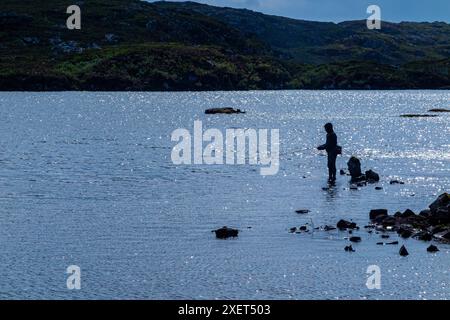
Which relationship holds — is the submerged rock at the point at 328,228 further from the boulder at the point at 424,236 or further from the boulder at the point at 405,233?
the boulder at the point at 424,236

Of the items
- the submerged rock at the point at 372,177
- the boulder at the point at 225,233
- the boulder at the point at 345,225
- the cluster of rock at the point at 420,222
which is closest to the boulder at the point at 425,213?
the cluster of rock at the point at 420,222

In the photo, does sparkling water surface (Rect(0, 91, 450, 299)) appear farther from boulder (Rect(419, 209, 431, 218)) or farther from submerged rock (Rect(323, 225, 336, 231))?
boulder (Rect(419, 209, 431, 218))

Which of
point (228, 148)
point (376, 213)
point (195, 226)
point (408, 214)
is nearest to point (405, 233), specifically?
point (408, 214)

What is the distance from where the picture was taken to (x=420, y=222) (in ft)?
148

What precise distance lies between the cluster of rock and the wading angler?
2763 cm

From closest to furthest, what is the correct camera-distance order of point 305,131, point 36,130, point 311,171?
point 311,171
point 36,130
point 305,131

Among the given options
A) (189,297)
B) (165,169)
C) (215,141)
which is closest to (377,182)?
(165,169)

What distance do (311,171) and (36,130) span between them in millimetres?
72071

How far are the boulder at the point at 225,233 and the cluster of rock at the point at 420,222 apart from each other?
8.40 m

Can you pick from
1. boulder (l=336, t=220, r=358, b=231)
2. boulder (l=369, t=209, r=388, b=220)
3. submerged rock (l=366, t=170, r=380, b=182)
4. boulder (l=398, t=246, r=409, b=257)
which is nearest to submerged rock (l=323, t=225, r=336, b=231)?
boulder (l=336, t=220, r=358, b=231)

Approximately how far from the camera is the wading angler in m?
86.5

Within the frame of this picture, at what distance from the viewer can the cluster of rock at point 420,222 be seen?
42.4 meters

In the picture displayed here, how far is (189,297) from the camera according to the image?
30625mm
